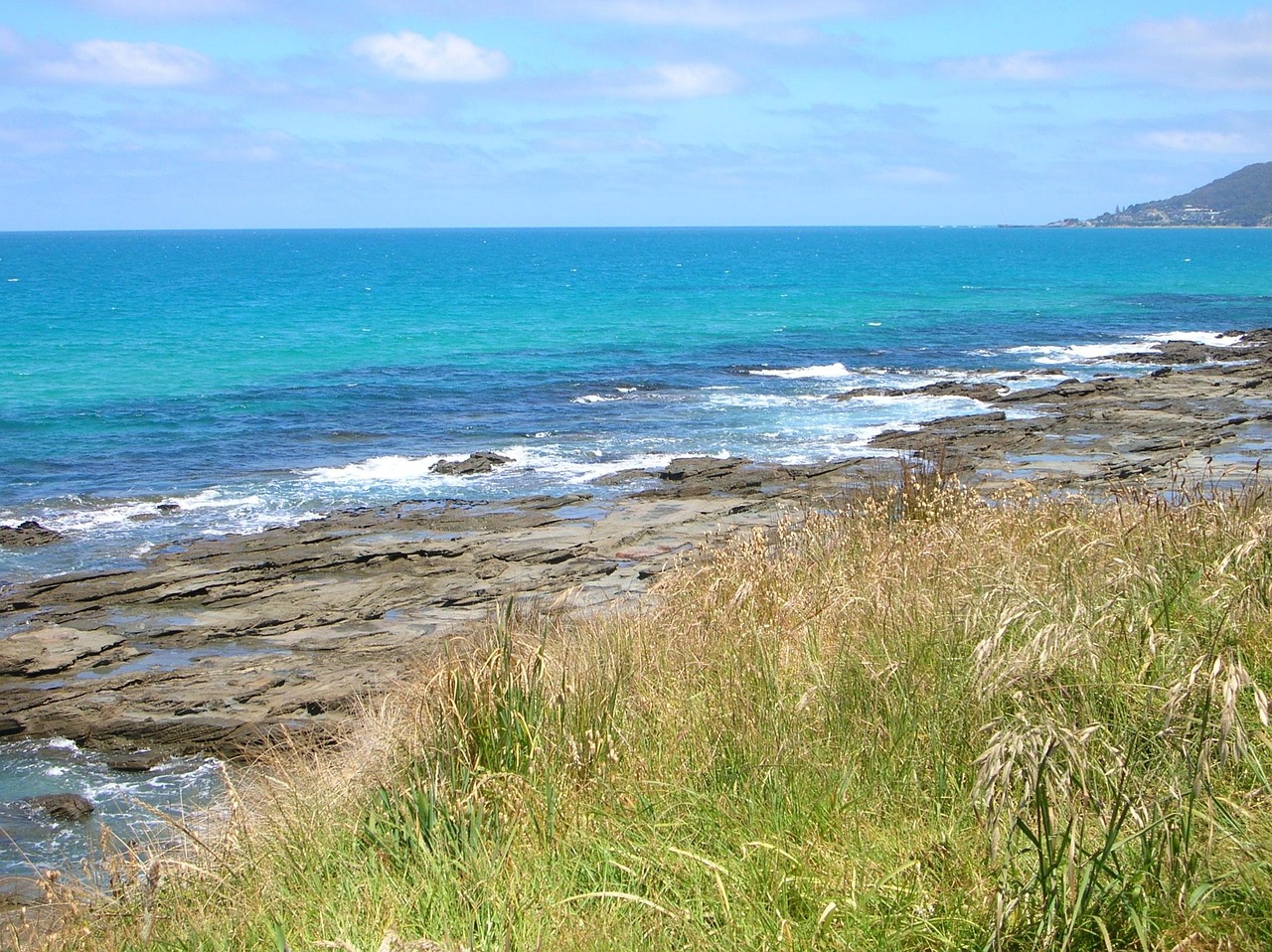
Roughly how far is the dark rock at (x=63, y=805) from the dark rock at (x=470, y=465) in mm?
13919

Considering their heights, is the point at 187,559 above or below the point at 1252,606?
below

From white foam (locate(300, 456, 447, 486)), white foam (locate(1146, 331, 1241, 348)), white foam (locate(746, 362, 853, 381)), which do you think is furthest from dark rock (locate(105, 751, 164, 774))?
white foam (locate(1146, 331, 1241, 348))

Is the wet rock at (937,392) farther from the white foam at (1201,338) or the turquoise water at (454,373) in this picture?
the white foam at (1201,338)

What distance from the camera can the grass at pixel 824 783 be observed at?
11.2 feet

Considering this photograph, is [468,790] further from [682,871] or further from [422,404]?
[422,404]

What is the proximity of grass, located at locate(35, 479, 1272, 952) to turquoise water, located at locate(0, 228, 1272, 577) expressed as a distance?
552 inches

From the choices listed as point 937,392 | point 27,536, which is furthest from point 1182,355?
point 27,536

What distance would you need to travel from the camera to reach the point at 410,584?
1602 cm

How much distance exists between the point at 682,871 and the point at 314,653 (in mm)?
9934

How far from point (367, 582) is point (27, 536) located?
6739mm

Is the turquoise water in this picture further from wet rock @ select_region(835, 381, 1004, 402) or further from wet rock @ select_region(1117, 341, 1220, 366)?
wet rock @ select_region(1117, 341, 1220, 366)

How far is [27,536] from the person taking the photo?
61.9 ft

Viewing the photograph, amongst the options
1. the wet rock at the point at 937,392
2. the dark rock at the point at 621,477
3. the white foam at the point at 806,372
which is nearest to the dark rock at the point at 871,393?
the wet rock at the point at 937,392

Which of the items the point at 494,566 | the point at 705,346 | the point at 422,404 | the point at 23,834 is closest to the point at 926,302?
the point at 705,346
